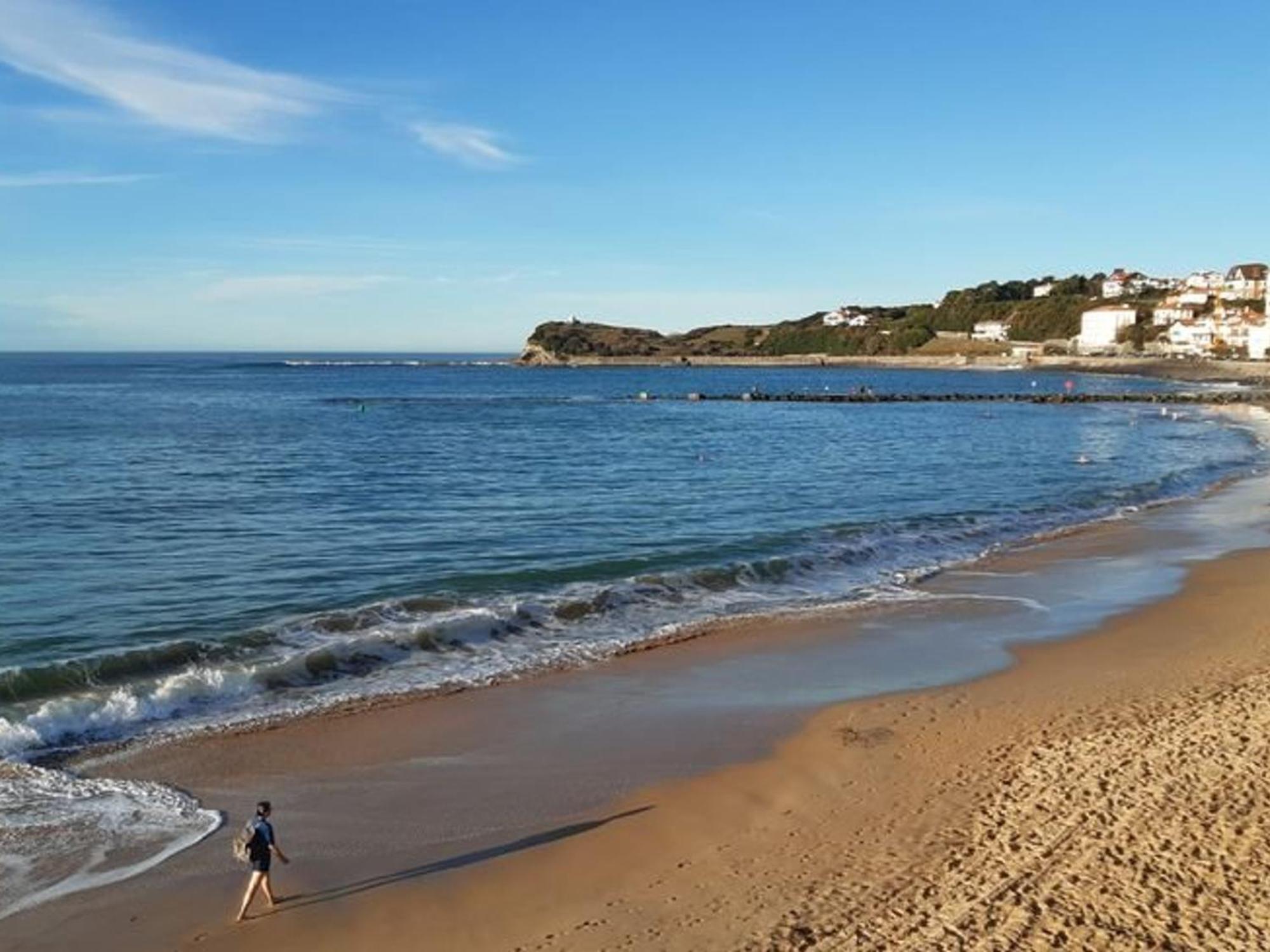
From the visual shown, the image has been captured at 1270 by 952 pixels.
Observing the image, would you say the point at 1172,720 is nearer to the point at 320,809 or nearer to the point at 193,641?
the point at 320,809

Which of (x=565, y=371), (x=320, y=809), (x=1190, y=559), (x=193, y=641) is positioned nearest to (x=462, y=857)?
(x=320, y=809)

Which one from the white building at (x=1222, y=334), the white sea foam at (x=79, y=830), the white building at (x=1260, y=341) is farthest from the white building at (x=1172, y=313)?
the white sea foam at (x=79, y=830)

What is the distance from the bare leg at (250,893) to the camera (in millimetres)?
8797

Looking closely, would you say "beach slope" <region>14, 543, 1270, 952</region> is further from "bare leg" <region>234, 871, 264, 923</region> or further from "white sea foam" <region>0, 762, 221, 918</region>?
"white sea foam" <region>0, 762, 221, 918</region>

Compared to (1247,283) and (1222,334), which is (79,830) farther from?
(1247,283)

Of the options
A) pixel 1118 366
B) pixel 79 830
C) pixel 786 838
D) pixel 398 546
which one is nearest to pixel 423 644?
pixel 79 830

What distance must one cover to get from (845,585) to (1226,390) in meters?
96.8

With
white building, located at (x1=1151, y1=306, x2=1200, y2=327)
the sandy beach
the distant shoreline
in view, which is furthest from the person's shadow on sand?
white building, located at (x1=1151, y1=306, x2=1200, y2=327)

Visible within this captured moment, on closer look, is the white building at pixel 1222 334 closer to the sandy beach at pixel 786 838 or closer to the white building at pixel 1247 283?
the white building at pixel 1247 283

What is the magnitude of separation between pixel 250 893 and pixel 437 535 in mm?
18115

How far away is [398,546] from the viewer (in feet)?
81.9

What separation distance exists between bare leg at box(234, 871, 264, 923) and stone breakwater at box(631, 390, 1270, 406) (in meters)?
92.2

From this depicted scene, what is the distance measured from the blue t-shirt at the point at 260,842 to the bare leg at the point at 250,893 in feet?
0.57

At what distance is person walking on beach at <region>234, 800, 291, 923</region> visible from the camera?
28.8 ft
